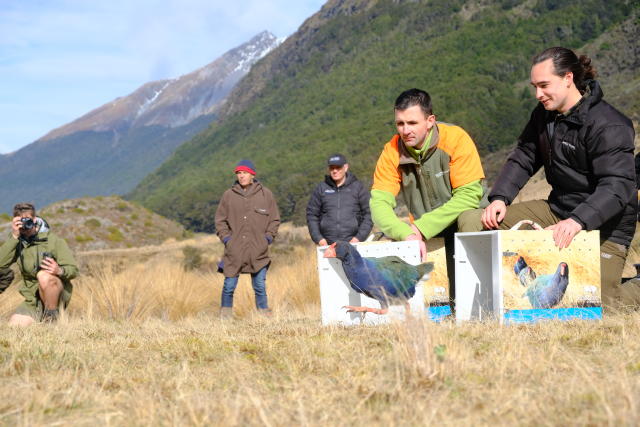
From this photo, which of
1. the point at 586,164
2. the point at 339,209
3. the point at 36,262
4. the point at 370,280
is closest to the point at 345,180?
the point at 339,209

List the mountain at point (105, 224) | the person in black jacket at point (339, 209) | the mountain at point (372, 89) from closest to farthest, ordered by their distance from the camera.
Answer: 1. the person in black jacket at point (339, 209)
2. the mountain at point (105, 224)
3. the mountain at point (372, 89)

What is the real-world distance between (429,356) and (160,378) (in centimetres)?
123

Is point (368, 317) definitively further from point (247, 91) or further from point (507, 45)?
point (247, 91)

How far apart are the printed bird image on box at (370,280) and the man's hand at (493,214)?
1.73ft

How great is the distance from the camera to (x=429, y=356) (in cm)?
276

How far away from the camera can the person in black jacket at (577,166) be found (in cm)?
416

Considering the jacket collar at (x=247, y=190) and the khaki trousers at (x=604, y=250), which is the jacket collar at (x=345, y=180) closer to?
the jacket collar at (x=247, y=190)

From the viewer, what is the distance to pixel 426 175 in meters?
4.88

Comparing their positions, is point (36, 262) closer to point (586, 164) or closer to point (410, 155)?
point (410, 155)

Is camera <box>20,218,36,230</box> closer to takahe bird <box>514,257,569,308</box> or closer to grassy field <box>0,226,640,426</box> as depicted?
grassy field <box>0,226,640,426</box>

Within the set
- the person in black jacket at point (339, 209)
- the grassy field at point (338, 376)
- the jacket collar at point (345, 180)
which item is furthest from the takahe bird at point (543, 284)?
the jacket collar at point (345, 180)

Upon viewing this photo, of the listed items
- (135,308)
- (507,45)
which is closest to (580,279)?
(135,308)

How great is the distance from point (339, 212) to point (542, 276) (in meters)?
3.74

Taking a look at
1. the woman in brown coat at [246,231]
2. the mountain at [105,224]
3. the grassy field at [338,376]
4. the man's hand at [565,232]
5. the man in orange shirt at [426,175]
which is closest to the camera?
the grassy field at [338,376]
